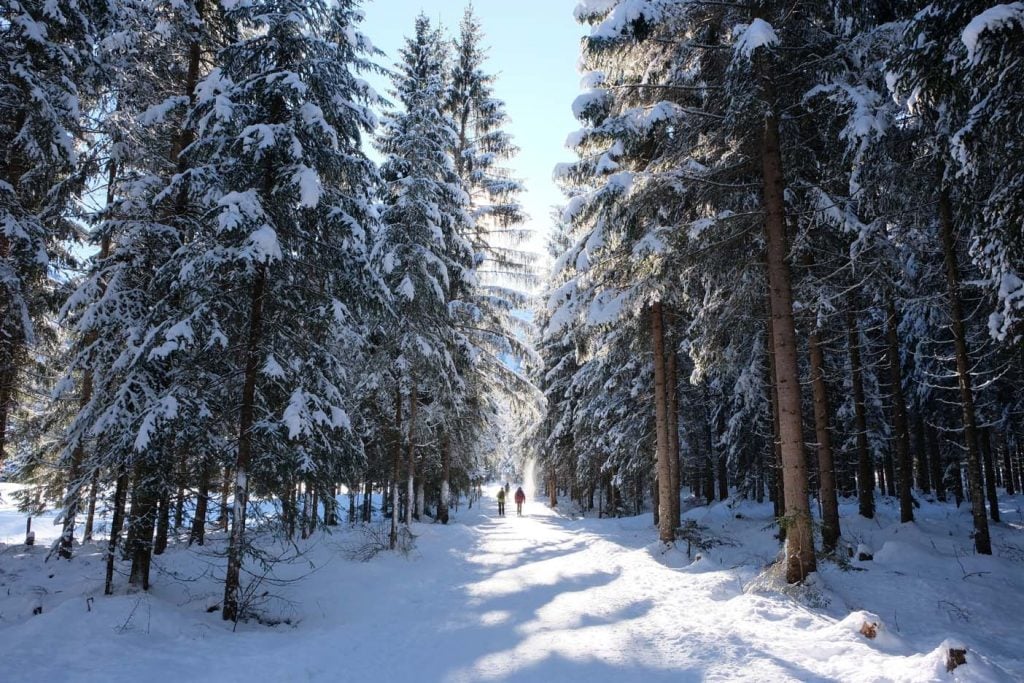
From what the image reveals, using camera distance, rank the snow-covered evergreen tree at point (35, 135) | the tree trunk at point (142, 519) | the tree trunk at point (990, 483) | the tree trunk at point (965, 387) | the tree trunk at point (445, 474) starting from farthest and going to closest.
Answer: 1. the tree trunk at point (445, 474)
2. the tree trunk at point (990, 483)
3. the tree trunk at point (965, 387)
4. the snow-covered evergreen tree at point (35, 135)
5. the tree trunk at point (142, 519)

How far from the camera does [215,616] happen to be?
816 cm

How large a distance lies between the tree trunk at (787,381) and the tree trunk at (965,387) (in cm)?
449

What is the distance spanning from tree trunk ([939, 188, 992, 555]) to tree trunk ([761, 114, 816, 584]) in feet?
14.7

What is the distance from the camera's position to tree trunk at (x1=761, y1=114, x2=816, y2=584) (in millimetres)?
8336

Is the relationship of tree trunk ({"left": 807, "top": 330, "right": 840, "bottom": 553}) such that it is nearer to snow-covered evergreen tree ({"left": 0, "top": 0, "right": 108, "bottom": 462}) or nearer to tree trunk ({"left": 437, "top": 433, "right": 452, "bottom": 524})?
tree trunk ({"left": 437, "top": 433, "right": 452, "bottom": 524})

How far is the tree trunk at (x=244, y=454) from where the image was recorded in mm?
8094

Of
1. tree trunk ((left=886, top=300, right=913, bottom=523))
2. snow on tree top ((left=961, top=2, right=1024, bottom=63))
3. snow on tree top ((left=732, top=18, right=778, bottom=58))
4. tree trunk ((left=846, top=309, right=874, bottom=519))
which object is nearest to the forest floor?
tree trunk ((left=886, top=300, right=913, bottom=523))

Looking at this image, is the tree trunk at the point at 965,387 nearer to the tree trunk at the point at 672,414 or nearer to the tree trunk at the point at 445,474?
the tree trunk at the point at 672,414

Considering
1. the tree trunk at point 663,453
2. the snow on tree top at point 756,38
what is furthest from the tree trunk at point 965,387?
the tree trunk at point 663,453

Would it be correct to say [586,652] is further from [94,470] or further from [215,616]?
[94,470]

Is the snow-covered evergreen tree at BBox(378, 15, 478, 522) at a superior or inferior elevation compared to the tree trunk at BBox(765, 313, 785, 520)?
superior

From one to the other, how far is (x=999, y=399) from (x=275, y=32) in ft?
99.0

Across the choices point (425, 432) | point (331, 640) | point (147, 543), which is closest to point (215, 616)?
point (147, 543)

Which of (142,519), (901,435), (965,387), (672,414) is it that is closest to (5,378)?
(142,519)
